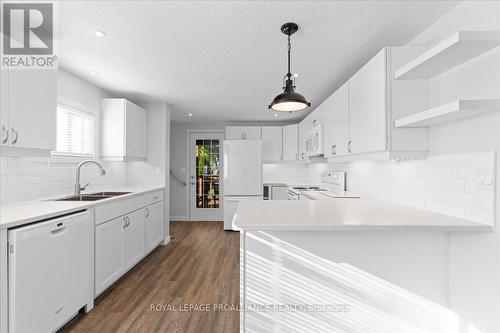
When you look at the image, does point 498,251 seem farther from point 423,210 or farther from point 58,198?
point 58,198

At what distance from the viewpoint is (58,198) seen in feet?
8.34

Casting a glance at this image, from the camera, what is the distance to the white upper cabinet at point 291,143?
4973 mm

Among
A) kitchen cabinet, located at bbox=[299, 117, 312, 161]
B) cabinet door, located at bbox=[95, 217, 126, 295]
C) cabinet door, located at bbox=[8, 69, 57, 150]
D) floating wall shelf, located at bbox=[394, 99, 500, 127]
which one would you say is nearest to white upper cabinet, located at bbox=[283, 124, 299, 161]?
kitchen cabinet, located at bbox=[299, 117, 312, 161]

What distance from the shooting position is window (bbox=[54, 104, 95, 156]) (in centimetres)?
280

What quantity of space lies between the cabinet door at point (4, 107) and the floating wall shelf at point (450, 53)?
2684 millimetres

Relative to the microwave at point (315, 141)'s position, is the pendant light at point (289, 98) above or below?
above

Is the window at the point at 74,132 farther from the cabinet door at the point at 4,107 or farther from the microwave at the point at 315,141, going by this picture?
the microwave at the point at 315,141

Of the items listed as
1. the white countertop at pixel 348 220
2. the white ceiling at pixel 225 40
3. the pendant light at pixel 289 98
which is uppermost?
the white ceiling at pixel 225 40

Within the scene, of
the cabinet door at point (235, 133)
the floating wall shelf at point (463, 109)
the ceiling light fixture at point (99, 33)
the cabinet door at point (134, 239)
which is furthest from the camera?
the cabinet door at point (235, 133)

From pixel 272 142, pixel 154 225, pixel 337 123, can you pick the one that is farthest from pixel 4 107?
pixel 272 142

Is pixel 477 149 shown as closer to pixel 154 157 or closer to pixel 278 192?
pixel 278 192

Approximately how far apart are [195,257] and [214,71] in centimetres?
242

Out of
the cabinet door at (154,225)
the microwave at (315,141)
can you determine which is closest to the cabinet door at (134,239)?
the cabinet door at (154,225)

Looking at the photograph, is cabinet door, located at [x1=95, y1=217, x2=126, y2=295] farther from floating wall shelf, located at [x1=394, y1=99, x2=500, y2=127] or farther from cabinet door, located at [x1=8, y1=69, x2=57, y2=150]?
floating wall shelf, located at [x1=394, y1=99, x2=500, y2=127]
